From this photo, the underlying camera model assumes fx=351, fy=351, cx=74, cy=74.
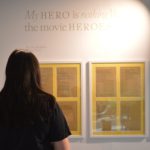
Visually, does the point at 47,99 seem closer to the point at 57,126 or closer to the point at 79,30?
the point at 57,126

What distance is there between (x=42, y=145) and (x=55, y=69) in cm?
115

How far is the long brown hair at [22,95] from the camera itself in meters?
1.50

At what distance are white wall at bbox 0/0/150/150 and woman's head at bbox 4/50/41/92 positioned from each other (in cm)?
109

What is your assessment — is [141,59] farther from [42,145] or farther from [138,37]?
[42,145]

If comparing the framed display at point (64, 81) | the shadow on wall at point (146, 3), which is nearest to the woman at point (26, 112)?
the framed display at point (64, 81)

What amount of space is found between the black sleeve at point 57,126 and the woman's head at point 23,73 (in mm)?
136

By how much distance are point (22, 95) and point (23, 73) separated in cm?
9

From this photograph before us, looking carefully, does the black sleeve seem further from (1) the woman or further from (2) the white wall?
(2) the white wall

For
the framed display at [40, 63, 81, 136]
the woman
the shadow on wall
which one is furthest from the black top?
the shadow on wall

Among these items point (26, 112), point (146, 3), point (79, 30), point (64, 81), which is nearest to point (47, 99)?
point (26, 112)

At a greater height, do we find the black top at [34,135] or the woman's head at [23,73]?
the woman's head at [23,73]

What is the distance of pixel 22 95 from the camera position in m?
1.51

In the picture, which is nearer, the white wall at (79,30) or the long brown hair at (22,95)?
the long brown hair at (22,95)

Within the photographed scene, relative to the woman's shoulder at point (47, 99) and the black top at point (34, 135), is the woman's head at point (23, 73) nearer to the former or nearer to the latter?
the woman's shoulder at point (47, 99)
